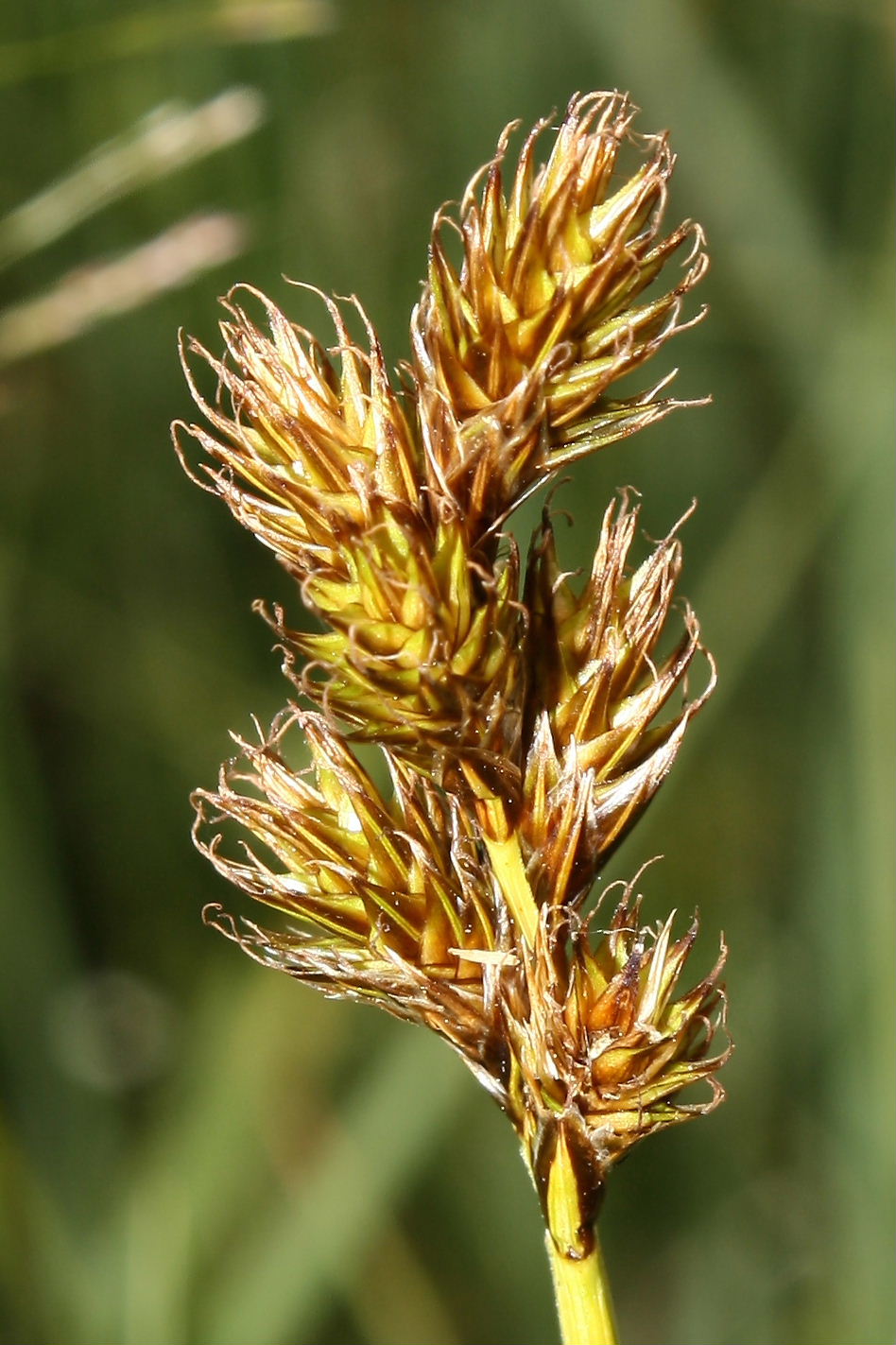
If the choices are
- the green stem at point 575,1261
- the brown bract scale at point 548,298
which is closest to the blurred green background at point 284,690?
the brown bract scale at point 548,298

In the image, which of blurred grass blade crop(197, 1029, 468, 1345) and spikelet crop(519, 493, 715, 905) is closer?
spikelet crop(519, 493, 715, 905)

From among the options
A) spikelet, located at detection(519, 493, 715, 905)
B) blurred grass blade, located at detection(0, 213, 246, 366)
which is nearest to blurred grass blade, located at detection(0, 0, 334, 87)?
blurred grass blade, located at detection(0, 213, 246, 366)

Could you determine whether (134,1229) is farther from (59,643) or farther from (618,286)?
(618,286)

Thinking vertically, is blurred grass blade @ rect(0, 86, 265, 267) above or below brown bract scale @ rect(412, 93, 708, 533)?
above

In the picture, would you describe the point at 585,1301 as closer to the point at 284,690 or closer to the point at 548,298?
the point at 548,298

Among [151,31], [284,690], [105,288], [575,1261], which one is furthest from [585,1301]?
[284,690]

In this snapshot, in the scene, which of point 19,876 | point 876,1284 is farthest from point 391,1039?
point 876,1284

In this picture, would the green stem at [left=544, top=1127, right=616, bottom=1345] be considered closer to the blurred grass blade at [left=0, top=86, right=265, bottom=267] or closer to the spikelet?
the spikelet

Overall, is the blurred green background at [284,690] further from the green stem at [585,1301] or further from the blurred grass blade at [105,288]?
the green stem at [585,1301]
